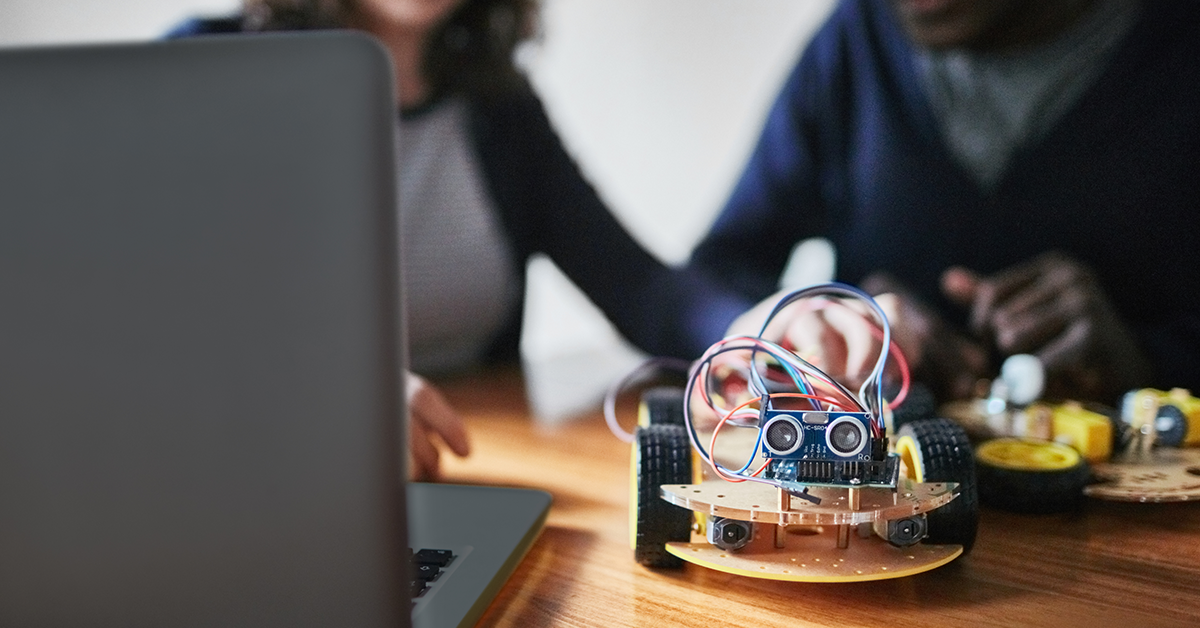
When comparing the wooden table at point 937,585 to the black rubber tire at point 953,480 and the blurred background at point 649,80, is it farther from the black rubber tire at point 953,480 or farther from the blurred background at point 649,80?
the blurred background at point 649,80

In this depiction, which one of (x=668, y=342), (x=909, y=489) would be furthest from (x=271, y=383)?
(x=668, y=342)

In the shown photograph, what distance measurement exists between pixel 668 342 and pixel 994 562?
654mm

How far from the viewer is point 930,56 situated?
133 centimetres

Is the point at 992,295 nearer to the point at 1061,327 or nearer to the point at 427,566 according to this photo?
the point at 1061,327

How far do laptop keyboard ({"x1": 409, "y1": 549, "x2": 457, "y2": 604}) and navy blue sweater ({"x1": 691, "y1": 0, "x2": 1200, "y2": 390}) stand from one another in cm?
87

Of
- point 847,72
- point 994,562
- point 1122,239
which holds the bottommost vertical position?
point 994,562

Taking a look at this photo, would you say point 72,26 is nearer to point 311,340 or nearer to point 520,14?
point 520,14

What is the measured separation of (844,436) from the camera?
1.53 ft

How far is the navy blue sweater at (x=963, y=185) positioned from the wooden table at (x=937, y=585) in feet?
2.18

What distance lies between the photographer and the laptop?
283 mm

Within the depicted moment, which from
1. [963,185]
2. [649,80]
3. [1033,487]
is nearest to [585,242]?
[649,80]

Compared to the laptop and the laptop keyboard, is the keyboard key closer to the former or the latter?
the laptop keyboard

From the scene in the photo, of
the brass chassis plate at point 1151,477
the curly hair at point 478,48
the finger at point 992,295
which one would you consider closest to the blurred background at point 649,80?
the curly hair at point 478,48

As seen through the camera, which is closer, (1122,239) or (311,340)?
(311,340)
